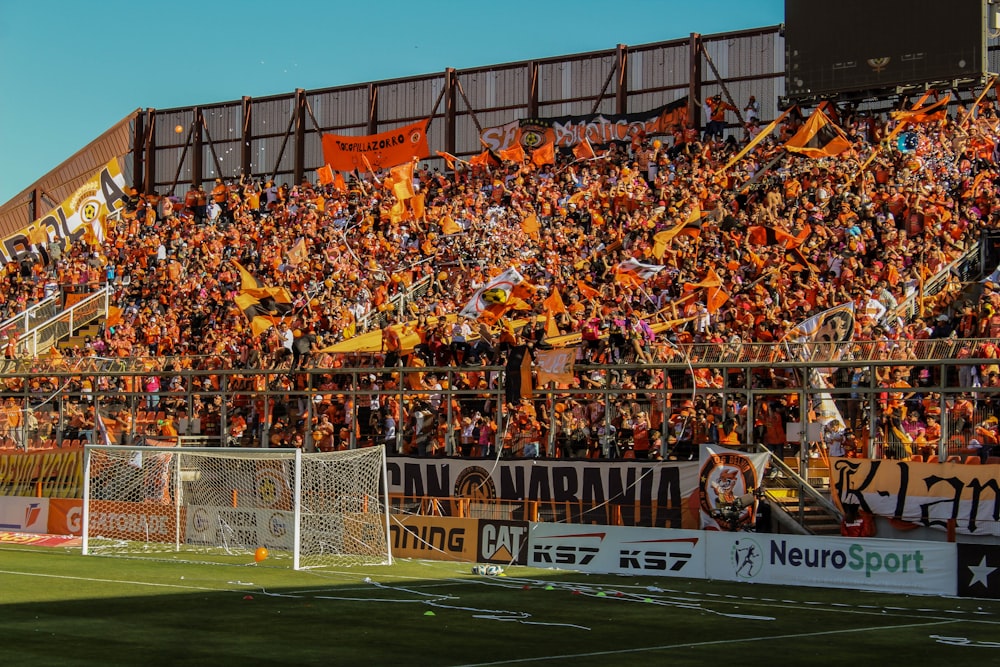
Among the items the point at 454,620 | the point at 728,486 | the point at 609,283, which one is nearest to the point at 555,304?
the point at 609,283

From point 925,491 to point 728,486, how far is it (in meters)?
3.27

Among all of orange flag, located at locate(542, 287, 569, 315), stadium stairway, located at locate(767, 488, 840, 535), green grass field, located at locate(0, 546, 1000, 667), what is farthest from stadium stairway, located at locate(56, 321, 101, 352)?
stadium stairway, located at locate(767, 488, 840, 535)

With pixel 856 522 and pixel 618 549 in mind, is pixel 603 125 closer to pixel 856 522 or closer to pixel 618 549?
pixel 618 549

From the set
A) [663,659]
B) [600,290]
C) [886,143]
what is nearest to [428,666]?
[663,659]

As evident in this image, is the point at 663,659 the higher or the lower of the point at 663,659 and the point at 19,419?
the lower

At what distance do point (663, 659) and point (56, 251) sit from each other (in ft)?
140

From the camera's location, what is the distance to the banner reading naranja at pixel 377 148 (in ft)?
158

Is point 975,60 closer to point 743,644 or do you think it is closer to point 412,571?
point 412,571

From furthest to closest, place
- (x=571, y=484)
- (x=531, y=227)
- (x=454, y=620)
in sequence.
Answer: (x=531, y=227) → (x=571, y=484) → (x=454, y=620)

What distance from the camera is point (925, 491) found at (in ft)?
75.2

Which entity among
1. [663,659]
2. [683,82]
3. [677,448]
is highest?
[683,82]

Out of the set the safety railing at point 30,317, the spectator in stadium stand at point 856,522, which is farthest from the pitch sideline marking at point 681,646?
the safety railing at point 30,317

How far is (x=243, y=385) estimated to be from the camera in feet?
102

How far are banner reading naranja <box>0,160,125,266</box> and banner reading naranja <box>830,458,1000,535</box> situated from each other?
36489 mm
